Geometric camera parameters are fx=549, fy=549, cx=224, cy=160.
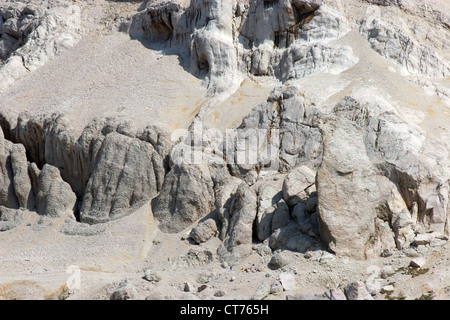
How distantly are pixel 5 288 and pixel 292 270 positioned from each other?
8615 mm

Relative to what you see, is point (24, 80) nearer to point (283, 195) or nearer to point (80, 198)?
point (80, 198)

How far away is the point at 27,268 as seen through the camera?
1948cm

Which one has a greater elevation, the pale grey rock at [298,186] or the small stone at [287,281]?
the pale grey rock at [298,186]

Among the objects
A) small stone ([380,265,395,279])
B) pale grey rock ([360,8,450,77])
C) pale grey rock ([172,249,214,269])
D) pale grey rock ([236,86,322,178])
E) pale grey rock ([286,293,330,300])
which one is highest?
pale grey rock ([360,8,450,77])

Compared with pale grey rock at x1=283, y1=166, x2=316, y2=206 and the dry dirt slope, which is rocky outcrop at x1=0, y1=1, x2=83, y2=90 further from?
pale grey rock at x1=283, y1=166, x2=316, y2=206

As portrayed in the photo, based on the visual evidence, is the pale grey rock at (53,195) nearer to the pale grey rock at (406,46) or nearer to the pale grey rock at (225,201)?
the pale grey rock at (225,201)

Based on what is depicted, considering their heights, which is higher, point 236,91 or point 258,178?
point 236,91

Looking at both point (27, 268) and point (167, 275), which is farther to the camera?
point (27, 268)

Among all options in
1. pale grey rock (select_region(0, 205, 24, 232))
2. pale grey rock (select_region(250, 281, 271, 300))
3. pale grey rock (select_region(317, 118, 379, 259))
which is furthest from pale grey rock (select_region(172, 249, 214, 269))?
pale grey rock (select_region(0, 205, 24, 232))

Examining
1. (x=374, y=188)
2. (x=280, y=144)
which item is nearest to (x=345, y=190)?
(x=374, y=188)

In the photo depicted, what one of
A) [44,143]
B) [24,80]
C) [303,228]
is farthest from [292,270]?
[24,80]

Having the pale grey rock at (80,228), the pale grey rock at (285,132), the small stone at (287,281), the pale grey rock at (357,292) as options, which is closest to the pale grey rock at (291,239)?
the small stone at (287,281)

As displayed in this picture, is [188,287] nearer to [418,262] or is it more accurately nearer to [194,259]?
[194,259]

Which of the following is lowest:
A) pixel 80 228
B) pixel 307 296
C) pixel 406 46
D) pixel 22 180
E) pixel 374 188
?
pixel 80 228
